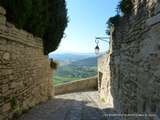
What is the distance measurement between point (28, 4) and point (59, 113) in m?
3.50

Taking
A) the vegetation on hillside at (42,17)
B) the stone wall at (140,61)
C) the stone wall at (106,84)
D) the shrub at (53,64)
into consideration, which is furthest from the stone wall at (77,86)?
the stone wall at (140,61)

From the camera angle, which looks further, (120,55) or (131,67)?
(120,55)

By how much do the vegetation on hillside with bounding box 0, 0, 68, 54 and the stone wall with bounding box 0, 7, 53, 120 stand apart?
1.02 ft

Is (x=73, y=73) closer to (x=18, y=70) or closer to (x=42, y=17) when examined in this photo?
(x=42, y=17)

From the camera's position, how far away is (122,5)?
8078mm

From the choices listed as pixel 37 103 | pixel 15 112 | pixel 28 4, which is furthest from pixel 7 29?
pixel 37 103

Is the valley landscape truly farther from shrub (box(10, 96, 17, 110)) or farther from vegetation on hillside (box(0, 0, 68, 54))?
shrub (box(10, 96, 17, 110))

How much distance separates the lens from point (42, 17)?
10297 millimetres

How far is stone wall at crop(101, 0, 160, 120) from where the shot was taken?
5.08 metres

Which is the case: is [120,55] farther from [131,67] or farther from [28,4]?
[28,4]

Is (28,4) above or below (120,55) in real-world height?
above

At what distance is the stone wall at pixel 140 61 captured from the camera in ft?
16.7

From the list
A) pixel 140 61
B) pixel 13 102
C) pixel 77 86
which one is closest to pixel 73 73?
pixel 77 86

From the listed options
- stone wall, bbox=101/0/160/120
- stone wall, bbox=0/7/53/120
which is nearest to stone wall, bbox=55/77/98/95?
Result: stone wall, bbox=0/7/53/120
